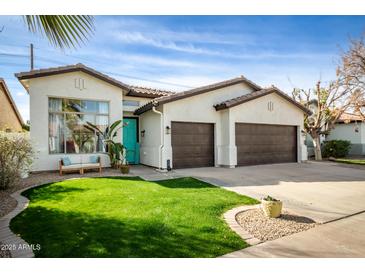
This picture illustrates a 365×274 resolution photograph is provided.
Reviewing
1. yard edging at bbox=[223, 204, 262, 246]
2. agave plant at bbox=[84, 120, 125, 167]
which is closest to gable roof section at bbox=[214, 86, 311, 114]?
agave plant at bbox=[84, 120, 125, 167]

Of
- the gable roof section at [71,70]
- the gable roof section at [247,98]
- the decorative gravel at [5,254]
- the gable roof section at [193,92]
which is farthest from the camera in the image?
the gable roof section at [247,98]

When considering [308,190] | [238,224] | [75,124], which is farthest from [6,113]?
[308,190]

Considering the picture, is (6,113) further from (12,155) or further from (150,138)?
(12,155)

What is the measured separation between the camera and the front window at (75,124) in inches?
435

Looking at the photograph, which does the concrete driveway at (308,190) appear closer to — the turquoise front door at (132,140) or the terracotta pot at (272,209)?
the terracotta pot at (272,209)

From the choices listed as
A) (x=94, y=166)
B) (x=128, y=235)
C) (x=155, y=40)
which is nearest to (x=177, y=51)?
(x=155, y=40)

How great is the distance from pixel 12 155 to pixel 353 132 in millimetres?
26370

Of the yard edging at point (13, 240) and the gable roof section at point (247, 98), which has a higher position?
the gable roof section at point (247, 98)

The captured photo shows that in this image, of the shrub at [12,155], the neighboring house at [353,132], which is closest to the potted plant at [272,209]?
the shrub at [12,155]

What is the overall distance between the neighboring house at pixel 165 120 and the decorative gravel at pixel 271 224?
22.5 ft

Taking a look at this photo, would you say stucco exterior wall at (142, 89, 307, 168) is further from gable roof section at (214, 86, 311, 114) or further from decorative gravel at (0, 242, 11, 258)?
decorative gravel at (0, 242, 11, 258)

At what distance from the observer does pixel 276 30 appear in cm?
519
